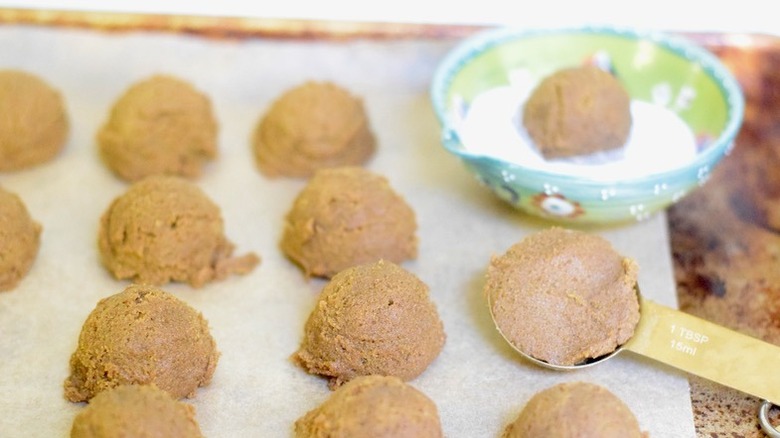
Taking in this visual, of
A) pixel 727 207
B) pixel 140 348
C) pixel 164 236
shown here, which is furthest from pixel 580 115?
pixel 140 348

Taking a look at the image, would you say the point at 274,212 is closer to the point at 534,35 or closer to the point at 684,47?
the point at 534,35

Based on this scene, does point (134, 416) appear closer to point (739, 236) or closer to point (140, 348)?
point (140, 348)

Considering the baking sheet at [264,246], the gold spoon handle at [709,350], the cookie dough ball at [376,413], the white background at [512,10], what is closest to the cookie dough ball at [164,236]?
the baking sheet at [264,246]

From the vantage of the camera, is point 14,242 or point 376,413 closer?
point 376,413

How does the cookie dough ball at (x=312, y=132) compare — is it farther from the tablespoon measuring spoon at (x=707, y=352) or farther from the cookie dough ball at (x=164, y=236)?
the tablespoon measuring spoon at (x=707, y=352)

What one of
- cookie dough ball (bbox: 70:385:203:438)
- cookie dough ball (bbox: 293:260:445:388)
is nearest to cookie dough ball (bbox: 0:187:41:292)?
cookie dough ball (bbox: 70:385:203:438)

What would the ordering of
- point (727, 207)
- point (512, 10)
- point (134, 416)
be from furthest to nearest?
1. point (512, 10)
2. point (727, 207)
3. point (134, 416)
